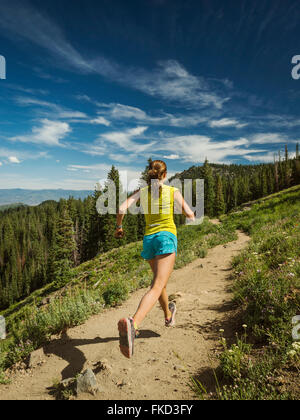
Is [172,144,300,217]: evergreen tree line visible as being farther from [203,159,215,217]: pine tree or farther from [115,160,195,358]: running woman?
[115,160,195,358]: running woman

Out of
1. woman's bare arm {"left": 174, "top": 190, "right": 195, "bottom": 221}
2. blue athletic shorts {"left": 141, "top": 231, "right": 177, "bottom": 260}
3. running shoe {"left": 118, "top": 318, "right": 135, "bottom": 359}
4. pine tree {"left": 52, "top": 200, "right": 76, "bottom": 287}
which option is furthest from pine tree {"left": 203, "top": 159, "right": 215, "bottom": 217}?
running shoe {"left": 118, "top": 318, "right": 135, "bottom": 359}

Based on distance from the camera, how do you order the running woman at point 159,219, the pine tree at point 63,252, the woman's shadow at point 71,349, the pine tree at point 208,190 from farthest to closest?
the pine tree at point 208,190
the pine tree at point 63,252
the woman's shadow at point 71,349
the running woman at point 159,219

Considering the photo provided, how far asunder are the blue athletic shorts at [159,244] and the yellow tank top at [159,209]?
81mm

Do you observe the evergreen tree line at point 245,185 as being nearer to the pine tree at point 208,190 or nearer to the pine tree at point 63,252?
the pine tree at point 208,190

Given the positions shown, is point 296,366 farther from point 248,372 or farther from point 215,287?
point 215,287

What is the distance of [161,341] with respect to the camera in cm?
375

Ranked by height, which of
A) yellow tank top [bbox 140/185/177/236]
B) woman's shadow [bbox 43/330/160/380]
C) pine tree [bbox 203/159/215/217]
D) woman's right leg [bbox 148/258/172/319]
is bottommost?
woman's shadow [bbox 43/330/160/380]

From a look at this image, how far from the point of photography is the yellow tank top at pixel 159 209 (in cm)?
346

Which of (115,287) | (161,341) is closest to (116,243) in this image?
(115,287)

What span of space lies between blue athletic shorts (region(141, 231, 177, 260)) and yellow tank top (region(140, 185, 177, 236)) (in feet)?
0.27

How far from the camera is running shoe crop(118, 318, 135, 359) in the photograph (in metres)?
2.65

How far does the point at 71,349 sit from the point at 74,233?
3752 centimetres

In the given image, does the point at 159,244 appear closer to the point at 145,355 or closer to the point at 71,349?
the point at 145,355

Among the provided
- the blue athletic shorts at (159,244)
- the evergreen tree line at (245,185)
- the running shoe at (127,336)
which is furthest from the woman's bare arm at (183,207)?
the evergreen tree line at (245,185)
